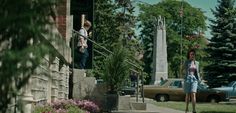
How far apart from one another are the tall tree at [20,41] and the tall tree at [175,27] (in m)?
87.7

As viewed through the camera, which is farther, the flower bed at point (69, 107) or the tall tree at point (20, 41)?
the flower bed at point (69, 107)

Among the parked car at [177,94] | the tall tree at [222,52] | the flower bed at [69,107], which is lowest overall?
the flower bed at [69,107]

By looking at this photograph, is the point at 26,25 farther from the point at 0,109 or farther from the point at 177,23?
the point at 177,23

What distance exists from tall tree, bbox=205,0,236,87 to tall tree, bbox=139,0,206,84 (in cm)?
3825

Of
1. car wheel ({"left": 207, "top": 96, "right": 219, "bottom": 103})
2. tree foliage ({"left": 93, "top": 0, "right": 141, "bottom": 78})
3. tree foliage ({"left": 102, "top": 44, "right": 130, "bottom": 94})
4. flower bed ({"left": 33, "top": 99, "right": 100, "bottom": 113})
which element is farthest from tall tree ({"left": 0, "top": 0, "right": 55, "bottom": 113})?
→ tree foliage ({"left": 93, "top": 0, "right": 141, "bottom": 78})

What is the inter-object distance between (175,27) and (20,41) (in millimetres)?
98404

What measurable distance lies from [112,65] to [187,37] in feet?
250

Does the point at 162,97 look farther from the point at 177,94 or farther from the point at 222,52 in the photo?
the point at 222,52

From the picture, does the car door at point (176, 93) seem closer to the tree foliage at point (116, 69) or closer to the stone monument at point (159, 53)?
the tree foliage at point (116, 69)

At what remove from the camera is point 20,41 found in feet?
10.1

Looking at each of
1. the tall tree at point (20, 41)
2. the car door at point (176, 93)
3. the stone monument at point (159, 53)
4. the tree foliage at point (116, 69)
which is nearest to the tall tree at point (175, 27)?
the stone monument at point (159, 53)

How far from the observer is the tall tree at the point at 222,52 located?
A: 167ft

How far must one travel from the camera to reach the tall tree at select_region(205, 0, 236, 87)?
50.8 meters

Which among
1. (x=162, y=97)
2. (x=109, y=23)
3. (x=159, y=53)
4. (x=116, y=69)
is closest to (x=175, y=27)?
(x=159, y=53)
